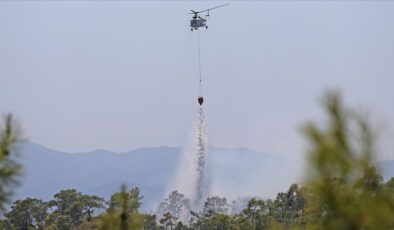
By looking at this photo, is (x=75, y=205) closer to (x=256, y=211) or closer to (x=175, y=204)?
(x=256, y=211)

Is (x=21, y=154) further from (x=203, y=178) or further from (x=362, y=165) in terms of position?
(x=203, y=178)

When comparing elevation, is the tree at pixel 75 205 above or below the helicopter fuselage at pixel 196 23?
below

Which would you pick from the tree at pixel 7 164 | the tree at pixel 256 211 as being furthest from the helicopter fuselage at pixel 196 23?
the tree at pixel 7 164

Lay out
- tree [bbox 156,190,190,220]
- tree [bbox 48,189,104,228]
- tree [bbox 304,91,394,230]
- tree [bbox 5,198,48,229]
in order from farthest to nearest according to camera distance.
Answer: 1. tree [bbox 156,190,190,220]
2. tree [bbox 48,189,104,228]
3. tree [bbox 5,198,48,229]
4. tree [bbox 304,91,394,230]

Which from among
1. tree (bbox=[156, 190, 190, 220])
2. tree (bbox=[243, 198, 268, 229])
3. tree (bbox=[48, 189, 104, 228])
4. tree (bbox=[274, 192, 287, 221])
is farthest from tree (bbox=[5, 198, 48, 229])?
tree (bbox=[156, 190, 190, 220])

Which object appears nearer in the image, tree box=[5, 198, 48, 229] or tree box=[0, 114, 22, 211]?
tree box=[0, 114, 22, 211]

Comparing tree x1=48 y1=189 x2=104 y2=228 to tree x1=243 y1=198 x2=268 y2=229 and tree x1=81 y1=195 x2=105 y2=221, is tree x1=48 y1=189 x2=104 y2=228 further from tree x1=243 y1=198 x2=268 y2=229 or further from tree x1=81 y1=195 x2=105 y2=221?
tree x1=243 y1=198 x2=268 y2=229

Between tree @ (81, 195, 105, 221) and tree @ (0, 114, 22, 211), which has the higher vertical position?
tree @ (81, 195, 105, 221)

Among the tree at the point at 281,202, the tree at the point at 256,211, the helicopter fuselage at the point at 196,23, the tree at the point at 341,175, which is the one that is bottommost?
the tree at the point at 341,175

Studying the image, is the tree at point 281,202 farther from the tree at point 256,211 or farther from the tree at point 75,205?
the tree at point 75,205

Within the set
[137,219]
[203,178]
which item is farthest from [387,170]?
[203,178]

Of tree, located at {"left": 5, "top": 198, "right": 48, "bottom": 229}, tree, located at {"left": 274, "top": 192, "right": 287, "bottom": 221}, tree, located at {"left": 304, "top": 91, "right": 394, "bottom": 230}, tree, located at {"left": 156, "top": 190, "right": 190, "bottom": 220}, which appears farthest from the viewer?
tree, located at {"left": 156, "top": 190, "right": 190, "bottom": 220}

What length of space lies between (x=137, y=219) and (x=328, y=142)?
15.2ft

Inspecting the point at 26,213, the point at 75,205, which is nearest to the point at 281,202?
the point at 75,205
